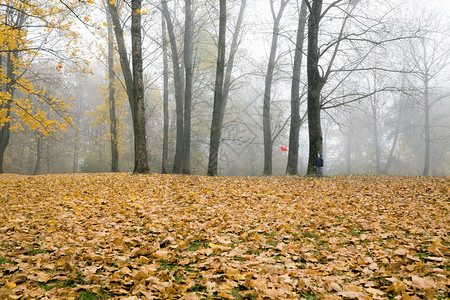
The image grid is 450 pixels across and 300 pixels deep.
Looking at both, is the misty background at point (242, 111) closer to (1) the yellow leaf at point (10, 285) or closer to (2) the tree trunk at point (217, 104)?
(2) the tree trunk at point (217, 104)

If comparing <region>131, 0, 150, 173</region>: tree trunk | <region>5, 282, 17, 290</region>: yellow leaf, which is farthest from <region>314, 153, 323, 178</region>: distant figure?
<region>5, 282, 17, 290</region>: yellow leaf

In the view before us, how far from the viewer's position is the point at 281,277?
2605mm

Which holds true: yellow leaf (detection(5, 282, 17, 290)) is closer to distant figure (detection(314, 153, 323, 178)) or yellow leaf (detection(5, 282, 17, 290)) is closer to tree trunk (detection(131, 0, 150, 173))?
tree trunk (detection(131, 0, 150, 173))

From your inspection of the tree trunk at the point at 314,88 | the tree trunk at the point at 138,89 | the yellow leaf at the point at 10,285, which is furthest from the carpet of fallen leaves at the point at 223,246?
the tree trunk at the point at 314,88

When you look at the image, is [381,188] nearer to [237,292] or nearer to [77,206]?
[237,292]

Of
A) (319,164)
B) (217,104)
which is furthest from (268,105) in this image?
(319,164)

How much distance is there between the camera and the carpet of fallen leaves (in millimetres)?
2396

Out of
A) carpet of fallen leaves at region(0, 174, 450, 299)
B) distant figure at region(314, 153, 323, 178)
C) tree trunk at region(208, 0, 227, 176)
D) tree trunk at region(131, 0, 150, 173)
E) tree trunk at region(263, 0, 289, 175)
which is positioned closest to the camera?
carpet of fallen leaves at region(0, 174, 450, 299)

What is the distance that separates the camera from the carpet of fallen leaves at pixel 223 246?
7.86 feet

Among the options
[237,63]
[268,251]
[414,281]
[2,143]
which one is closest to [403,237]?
[414,281]

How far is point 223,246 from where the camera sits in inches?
133

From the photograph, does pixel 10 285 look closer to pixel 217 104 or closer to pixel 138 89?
pixel 138 89

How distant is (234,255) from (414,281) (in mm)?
1688

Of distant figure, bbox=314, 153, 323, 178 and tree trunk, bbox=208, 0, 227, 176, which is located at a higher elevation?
tree trunk, bbox=208, 0, 227, 176
